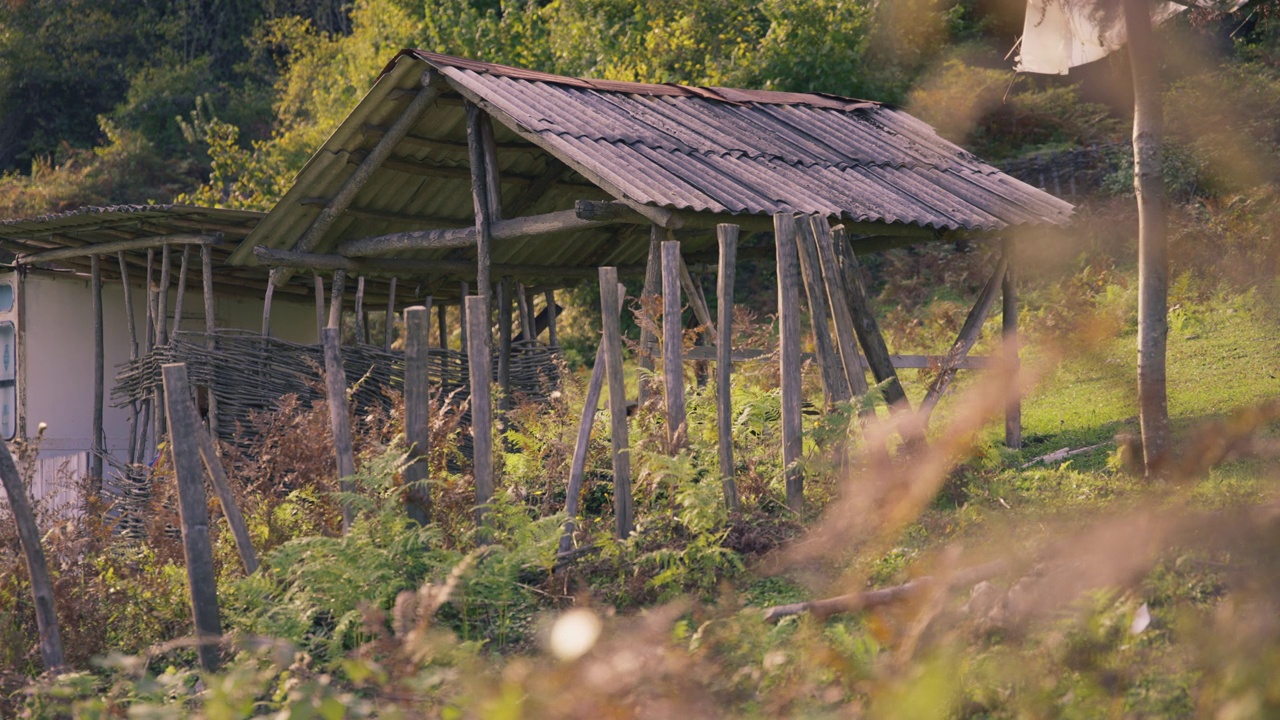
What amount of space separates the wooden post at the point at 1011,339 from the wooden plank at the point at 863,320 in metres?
1.72

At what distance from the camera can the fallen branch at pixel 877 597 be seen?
232 inches

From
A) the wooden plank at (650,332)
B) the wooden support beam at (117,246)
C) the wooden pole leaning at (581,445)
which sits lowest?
the wooden pole leaning at (581,445)

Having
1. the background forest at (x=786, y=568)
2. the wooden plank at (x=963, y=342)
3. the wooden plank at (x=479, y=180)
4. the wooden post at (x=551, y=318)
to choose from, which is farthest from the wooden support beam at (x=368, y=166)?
the wooden plank at (x=963, y=342)

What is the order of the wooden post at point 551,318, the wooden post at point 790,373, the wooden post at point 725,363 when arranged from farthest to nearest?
the wooden post at point 551,318, the wooden post at point 790,373, the wooden post at point 725,363

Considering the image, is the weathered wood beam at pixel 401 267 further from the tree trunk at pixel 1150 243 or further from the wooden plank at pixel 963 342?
the tree trunk at pixel 1150 243

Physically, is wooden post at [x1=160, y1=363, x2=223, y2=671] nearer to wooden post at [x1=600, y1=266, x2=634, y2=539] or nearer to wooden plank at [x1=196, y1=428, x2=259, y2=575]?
wooden plank at [x1=196, y1=428, x2=259, y2=575]

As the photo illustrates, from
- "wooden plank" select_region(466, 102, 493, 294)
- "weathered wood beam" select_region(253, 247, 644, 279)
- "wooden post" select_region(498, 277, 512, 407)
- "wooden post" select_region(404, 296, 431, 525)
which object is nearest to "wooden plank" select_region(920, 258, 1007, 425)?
"wooden post" select_region(404, 296, 431, 525)

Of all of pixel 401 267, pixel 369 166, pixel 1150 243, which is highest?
pixel 369 166

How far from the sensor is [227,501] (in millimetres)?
6996

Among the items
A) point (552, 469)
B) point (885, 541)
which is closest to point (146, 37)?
point (552, 469)

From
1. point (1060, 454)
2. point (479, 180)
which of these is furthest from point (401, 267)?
point (1060, 454)

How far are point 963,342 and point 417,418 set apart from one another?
4.88 m

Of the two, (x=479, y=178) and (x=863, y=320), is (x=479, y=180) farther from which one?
(x=863, y=320)

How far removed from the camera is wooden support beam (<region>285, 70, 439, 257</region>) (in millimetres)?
10427
